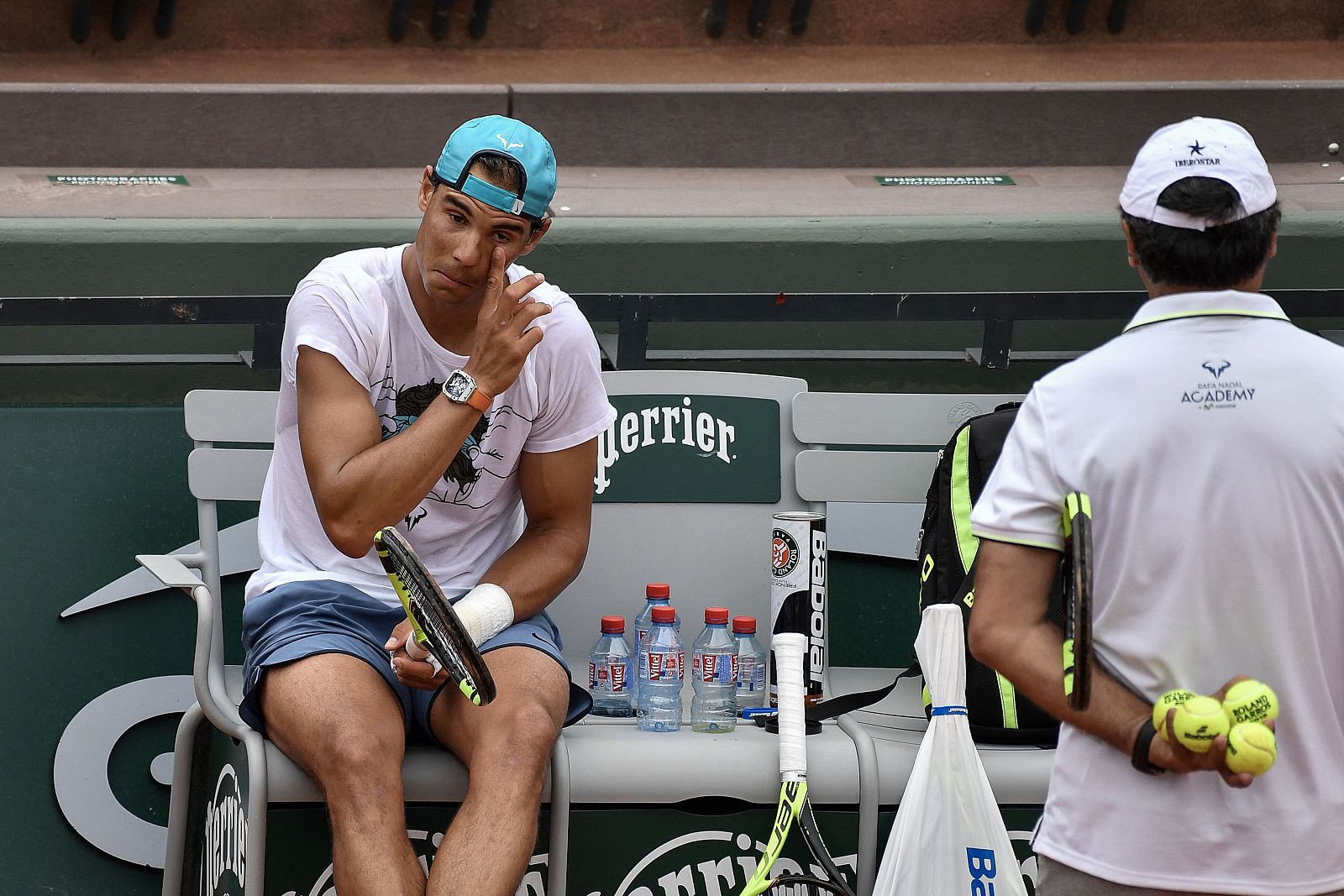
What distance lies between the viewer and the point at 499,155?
2.38 metres

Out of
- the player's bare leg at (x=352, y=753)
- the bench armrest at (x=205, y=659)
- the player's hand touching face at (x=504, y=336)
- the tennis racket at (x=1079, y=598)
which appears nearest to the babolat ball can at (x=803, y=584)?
the player's hand touching face at (x=504, y=336)

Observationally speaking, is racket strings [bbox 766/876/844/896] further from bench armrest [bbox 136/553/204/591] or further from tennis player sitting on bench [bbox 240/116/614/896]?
bench armrest [bbox 136/553/204/591]

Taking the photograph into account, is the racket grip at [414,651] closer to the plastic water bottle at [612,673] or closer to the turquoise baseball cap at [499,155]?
the plastic water bottle at [612,673]

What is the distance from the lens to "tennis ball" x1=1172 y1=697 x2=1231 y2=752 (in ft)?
4.35

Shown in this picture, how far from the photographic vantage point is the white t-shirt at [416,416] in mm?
2422

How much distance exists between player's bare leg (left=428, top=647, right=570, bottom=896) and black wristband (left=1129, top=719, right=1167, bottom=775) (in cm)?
94

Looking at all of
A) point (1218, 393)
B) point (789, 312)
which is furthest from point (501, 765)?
point (789, 312)

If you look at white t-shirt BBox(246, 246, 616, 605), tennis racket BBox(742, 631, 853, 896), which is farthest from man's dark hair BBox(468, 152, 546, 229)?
tennis racket BBox(742, 631, 853, 896)

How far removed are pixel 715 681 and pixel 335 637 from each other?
651 mm

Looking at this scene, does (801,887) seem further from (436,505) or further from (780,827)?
(436,505)

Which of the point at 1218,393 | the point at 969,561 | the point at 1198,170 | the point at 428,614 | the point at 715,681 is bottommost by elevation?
the point at 715,681

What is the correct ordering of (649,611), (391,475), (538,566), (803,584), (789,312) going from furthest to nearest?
1. (789,312)
2. (649,611)
3. (803,584)
4. (538,566)
5. (391,475)

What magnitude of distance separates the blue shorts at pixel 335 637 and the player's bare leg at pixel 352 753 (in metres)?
0.02

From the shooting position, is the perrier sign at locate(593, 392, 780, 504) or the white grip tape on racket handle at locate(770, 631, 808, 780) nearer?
the white grip tape on racket handle at locate(770, 631, 808, 780)
